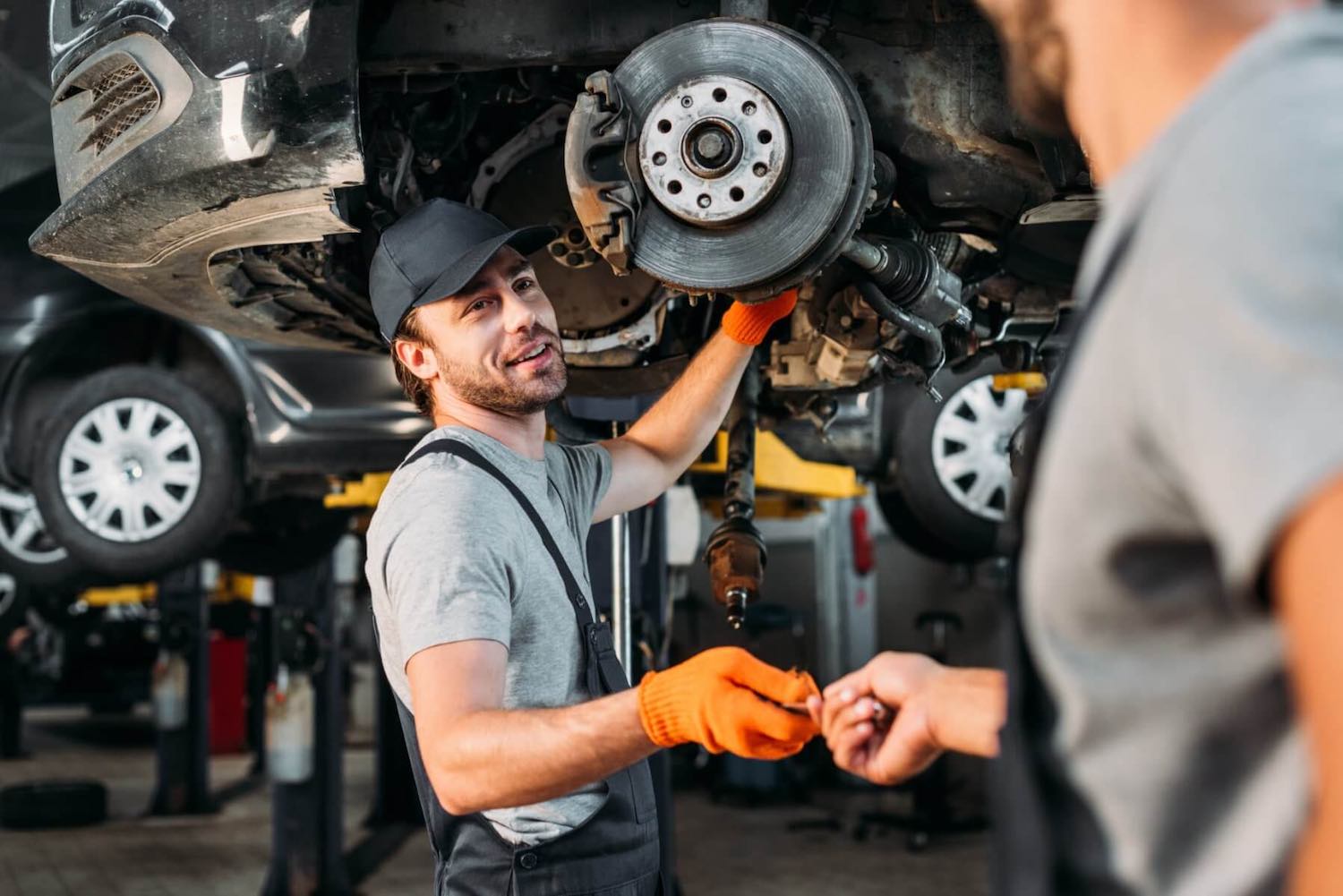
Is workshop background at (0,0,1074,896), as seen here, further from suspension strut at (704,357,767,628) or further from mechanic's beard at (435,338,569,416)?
mechanic's beard at (435,338,569,416)

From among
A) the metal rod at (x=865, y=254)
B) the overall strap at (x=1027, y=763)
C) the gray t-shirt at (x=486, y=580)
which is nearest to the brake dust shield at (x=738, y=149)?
the metal rod at (x=865, y=254)

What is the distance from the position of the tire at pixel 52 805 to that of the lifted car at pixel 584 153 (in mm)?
6565

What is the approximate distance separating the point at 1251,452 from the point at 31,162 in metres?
8.41

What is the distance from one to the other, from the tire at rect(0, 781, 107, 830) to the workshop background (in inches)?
1.0

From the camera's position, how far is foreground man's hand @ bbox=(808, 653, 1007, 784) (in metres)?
1.13

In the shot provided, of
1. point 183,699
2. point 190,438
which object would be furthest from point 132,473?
point 183,699

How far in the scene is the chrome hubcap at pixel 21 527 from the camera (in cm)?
701

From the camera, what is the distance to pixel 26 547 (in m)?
7.01

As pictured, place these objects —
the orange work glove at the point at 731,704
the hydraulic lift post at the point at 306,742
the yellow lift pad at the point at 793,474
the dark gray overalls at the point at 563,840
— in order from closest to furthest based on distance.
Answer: the orange work glove at the point at 731,704 → the dark gray overalls at the point at 563,840 → the yellow lift pad at the point at 793,474 → the hydraulic lift post at the point at 306,742

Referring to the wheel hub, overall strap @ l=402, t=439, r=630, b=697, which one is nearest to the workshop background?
the wheel hub

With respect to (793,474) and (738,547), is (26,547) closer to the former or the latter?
(793,474)

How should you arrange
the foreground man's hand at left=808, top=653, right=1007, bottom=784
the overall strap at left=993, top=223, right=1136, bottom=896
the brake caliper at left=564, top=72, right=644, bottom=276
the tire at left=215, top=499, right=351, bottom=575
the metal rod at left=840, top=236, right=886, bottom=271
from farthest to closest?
1. the tire at left=215, top=499, right=351, bottom=575
2. the metal rod at left=840, top=236, right=886, bottom=271
3. the brake caliper at left=564, top=72, right=644, bottom=276
4. the foreground man's hand at left=808, top=653, right=1007, bottom=784
5. the overall strap at left=993, top=223, right=1136, bottom=896

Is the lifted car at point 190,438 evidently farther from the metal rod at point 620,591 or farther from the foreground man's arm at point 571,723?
the foreground man's arm at point 571,723

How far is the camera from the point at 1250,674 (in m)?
0.72
